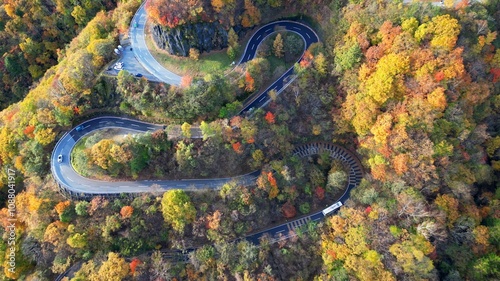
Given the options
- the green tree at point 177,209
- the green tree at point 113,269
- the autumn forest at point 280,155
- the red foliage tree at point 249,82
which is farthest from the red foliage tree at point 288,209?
the green tree at point 113,269

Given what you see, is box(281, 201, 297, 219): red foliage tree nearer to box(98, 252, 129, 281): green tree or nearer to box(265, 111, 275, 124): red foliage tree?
box(265, 111, 275, 124): red foliage tree

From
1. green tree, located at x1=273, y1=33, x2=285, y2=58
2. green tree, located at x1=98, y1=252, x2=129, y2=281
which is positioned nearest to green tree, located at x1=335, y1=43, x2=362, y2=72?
green tree, located at x1=273, y1=33, x2=285, y2=58

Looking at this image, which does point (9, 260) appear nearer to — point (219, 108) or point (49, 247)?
point (49, 247)

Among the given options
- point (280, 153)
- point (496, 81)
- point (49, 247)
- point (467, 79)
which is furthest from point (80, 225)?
point (496, 81)

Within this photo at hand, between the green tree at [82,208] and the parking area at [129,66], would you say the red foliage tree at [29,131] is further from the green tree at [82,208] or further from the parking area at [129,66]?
the parking area at [129,66]

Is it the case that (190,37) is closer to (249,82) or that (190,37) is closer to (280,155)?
(249,82)

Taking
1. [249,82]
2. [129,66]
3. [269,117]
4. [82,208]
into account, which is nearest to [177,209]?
[82,208]
